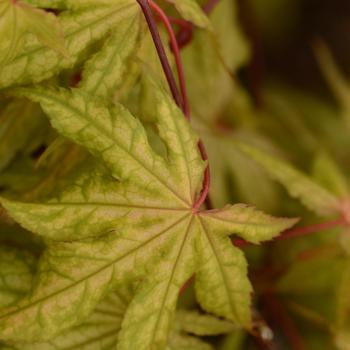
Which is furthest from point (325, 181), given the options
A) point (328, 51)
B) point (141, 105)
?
point (328, 51)

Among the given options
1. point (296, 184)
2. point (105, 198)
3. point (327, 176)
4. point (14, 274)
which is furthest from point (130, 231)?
point (327, 176)

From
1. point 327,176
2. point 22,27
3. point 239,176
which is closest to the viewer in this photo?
point 22,27

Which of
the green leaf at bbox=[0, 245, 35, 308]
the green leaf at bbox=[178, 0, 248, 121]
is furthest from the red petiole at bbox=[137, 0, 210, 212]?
the green leaf at bbox=[178, 0, 248, 121]

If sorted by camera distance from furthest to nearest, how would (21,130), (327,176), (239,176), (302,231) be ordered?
1. (239,176)
2. (327,176)
3. (302,231)
4. (21,130)

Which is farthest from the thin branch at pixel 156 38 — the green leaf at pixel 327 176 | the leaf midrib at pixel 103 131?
the green leaf at pixel 327 176

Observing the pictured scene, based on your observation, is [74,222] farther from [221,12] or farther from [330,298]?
[330,298]

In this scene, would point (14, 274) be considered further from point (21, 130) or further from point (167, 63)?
point (167, 63)
